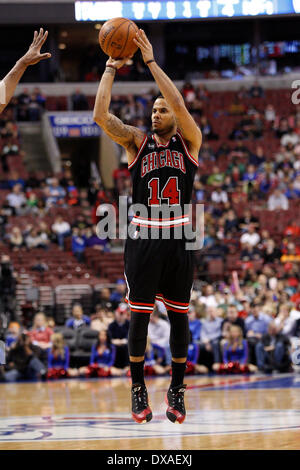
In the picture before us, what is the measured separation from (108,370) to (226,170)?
34.1 feet

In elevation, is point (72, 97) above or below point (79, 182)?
above

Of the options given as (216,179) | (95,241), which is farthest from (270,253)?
(216,179)

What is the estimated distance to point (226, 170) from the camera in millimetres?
23000

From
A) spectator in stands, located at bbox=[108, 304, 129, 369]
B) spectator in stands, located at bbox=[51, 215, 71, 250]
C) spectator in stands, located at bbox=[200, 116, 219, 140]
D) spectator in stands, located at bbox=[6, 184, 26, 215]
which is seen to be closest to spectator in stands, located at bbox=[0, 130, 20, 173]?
spectator in stands, located at bbox=[6, 184, 26, 215]

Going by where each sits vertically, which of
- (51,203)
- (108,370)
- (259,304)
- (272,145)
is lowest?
(108,370)

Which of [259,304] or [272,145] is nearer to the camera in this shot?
[259,304]

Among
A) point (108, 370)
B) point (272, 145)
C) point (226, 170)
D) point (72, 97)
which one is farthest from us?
point (72, 97)

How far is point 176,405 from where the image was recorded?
6398 mm

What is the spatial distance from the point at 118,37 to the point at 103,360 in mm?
8652

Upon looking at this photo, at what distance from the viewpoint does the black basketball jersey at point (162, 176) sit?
622 cm

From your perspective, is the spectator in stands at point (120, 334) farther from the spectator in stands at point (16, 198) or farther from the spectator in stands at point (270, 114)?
the spectator in stands at point (270, 114)

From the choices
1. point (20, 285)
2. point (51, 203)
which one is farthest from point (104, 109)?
point (51, 203)

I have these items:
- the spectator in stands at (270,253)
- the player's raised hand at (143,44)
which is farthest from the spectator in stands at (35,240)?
the player's raised hand at (143,44)

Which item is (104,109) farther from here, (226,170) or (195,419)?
(226,170)
